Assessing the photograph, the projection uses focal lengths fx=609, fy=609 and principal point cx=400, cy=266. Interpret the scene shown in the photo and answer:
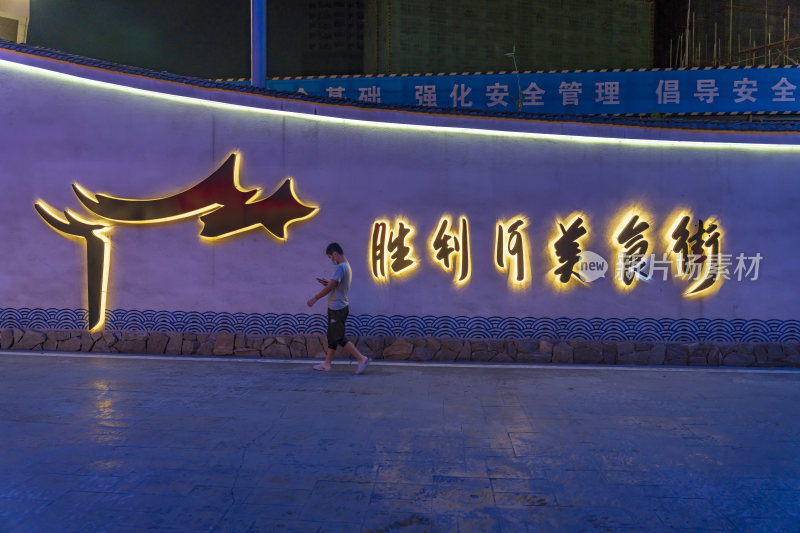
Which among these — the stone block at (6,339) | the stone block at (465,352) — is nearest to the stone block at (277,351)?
the stone block at (465,352)

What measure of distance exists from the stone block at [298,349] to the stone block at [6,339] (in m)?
4.02

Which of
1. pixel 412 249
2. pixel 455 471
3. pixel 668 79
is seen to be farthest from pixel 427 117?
pixel 668 79

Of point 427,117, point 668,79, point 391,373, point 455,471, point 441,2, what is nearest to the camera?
point 455,471

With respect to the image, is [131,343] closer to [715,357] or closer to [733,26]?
[715,357]

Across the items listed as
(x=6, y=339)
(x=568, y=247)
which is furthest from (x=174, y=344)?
(x=568, y=247)

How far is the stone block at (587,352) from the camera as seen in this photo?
8.30 metres

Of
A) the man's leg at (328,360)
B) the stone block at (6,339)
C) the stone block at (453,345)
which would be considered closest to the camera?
the man's leg at (328,360)

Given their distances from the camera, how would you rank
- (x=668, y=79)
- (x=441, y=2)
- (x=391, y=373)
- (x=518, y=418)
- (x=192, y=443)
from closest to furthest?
(x=192, y=443) → (x=518, y=418) → (x=391, y=373) → (x=668, y=79) → (x=441, y=2)

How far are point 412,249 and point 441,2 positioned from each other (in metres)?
9.18

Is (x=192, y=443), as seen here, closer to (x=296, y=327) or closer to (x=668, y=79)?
(x=296, y=327)

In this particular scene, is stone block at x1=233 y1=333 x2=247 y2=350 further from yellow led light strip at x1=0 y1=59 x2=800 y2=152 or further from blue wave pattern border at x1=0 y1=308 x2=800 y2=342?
yellow led light strip at x1=0 y1=59 x2=800 y2=152

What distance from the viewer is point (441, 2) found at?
592 inches

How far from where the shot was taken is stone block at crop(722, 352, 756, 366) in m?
8.21

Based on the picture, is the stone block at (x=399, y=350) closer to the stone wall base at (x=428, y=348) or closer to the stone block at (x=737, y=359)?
the stone wall base at (x=428, y=348)
